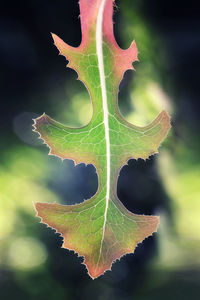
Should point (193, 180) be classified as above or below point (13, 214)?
above

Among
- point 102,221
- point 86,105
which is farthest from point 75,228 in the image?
point 86,105

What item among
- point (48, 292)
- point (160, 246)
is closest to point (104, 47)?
point (160, 246)

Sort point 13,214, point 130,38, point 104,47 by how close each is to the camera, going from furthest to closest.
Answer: point 13,214 < point 130,38 < point 104,47

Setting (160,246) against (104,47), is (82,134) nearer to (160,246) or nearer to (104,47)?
(104,47)

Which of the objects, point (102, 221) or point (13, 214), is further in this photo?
point (13, 214)

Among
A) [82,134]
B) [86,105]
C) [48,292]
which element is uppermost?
[86,105]

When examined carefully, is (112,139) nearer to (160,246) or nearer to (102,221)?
(102,221)

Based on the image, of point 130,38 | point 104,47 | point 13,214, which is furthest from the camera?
point 13,214
